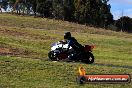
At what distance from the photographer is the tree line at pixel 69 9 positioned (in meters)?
101

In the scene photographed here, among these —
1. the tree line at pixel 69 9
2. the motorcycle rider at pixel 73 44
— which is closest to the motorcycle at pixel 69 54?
the motorcycle rider at pixel 73 44

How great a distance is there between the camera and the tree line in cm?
10112

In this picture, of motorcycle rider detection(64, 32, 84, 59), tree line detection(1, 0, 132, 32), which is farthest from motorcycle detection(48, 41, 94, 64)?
tree line detection(1, 0, 132, 32)

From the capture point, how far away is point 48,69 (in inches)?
771

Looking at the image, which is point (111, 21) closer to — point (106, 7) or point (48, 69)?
point (106, 7)

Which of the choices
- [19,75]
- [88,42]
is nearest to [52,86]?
[19,75]

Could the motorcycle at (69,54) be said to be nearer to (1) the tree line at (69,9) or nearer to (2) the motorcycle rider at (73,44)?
(2) the motorcycle rider at (73,44)

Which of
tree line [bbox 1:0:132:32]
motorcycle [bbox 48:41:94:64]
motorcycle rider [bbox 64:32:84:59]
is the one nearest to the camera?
motorcycle rider [bbox 64:32:84:59]

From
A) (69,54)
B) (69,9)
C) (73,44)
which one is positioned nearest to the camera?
(73,44)

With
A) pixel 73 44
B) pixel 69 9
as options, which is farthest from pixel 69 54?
pixel 69 9

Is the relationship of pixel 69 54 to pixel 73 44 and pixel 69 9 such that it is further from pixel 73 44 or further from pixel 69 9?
pixel 69 9

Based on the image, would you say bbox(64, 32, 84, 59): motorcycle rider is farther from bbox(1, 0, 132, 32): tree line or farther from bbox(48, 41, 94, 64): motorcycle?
bbox(1, 0, 132, 32): tree line

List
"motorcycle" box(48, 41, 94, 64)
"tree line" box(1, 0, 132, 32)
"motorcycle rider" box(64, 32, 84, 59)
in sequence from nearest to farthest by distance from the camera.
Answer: "motorcycle rider" box(64, 32, 84, 59)
"motorcycle" box(48, 41, 94, 64)
"tree line" box(1, 0, 132, 32)

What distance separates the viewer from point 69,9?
103375 mm
